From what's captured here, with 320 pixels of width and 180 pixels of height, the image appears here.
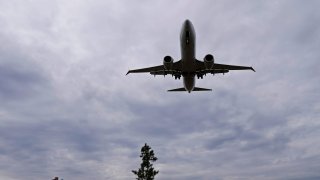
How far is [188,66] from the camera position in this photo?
52250mm

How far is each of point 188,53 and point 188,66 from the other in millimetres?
3400

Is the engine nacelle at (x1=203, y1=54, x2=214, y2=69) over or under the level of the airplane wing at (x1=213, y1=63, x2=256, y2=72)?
under

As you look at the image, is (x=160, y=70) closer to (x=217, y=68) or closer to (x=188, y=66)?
(x=188, y=66)

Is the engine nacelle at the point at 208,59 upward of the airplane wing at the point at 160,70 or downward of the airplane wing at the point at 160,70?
downward

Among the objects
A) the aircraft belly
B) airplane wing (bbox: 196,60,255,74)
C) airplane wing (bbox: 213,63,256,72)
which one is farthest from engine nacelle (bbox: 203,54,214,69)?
the aircraft belly

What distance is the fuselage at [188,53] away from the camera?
46562 mm

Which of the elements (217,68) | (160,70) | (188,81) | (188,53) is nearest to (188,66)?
(188,81)

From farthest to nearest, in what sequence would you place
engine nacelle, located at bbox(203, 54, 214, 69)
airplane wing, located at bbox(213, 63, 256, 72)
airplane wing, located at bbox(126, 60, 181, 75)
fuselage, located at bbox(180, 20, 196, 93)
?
1. airplane wing, located at bbox(213, 63, 256, 72)
2. airplane wing, located at bbox(126, 60, 181, 75)
3. engine nacelle, located at bbox(203, 54, 214, 69)
4. fuselage, located at bbox(180, 20, 196, 93)

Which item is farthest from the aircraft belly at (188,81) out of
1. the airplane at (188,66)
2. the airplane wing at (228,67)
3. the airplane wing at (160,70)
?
the airplane wing at (228,67)

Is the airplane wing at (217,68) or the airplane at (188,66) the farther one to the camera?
the airplane wing at (217,68)

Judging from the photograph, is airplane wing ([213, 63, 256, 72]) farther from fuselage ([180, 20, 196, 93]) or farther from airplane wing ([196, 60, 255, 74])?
fuselage ([180, 20, 196, 93])

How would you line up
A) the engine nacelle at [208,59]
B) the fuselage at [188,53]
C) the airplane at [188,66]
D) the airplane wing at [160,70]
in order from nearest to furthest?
the fuselage at [188,53]
the airplane at [188,66]
the engine nacelle at [208,59]
the airplane wing at [160,70]

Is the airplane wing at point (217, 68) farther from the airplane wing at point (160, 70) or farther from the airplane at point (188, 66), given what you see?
the airplane wing at point (160, 70)

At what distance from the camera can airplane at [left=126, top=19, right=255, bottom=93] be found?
4688cm
